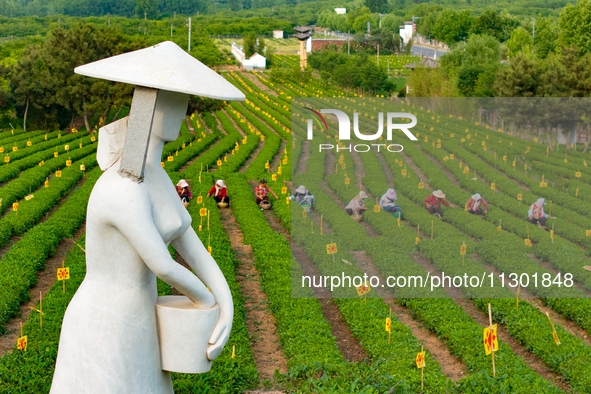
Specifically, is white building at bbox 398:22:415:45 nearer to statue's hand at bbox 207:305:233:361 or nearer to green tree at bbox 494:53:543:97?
green tree at bbox 494:53:543:97

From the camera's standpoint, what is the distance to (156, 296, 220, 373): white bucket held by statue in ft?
19.6

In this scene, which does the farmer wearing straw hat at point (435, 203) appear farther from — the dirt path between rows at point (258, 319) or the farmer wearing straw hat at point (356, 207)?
the dirt path between rows at point (258, 319)

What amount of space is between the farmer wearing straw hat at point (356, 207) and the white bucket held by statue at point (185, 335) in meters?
15.9

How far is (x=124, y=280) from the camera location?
580cm

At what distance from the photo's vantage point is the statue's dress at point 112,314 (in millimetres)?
5730

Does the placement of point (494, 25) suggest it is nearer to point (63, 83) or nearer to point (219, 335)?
point (63, 83)

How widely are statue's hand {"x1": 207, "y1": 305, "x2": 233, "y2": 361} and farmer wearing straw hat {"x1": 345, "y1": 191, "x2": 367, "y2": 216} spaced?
1579 cm

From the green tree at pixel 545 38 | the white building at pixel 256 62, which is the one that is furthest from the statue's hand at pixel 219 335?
the white building at pixel 256 62

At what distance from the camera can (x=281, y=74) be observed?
73.2m

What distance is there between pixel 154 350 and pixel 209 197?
18.5m

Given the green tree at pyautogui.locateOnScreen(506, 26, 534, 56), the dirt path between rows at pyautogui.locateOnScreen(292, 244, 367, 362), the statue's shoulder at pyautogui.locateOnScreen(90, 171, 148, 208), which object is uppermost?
the statue's shoulder at pyautogui.locateOnScreen(90, 171, 148, 208)

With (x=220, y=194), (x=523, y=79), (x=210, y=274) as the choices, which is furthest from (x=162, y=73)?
(x=523, y=79)

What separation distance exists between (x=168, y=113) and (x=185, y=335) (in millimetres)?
1491

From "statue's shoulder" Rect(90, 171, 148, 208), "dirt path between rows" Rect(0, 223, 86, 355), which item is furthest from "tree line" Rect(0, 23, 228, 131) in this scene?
"statue's shoulder" Rect(90, 171, 148, 208)
